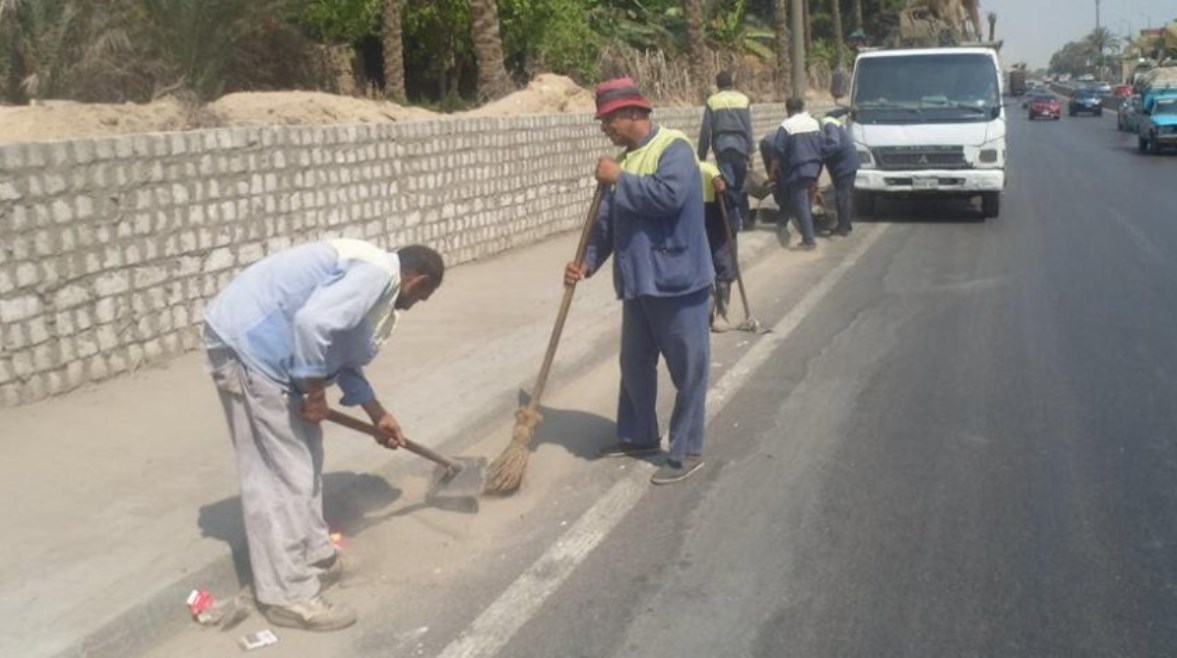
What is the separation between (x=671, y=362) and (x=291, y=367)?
2.37m

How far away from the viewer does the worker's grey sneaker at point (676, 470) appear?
6766mm

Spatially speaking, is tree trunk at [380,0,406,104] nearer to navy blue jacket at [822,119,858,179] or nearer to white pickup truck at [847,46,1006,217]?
white pickup truck at [847,46,1006,217]

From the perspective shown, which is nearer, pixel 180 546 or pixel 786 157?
pixel 180 546

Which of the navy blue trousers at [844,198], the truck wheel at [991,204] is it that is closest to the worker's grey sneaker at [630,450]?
the navy blue trousers at [844,198]

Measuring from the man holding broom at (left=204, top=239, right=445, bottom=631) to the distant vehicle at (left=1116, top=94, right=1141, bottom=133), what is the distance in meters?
36.3

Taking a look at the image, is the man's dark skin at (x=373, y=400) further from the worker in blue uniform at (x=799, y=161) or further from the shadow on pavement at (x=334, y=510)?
the worker in blue uniform at (x=799, y=161)

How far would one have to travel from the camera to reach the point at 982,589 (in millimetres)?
5223

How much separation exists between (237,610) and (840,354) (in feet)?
19.0

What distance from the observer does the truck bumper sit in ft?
59.8

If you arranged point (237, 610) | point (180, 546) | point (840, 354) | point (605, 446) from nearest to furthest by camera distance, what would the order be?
point (237, 610) < point (180, 546) < point (605, 446) < point (840, 354)

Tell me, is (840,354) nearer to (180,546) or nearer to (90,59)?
(180,546)

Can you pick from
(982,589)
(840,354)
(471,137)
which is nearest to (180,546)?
(982,589)

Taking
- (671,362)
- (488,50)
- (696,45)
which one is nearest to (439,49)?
(696,45)

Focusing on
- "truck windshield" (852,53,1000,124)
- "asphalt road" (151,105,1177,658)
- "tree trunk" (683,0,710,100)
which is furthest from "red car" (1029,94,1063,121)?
"asphalt road" (151,105,1177,658)
